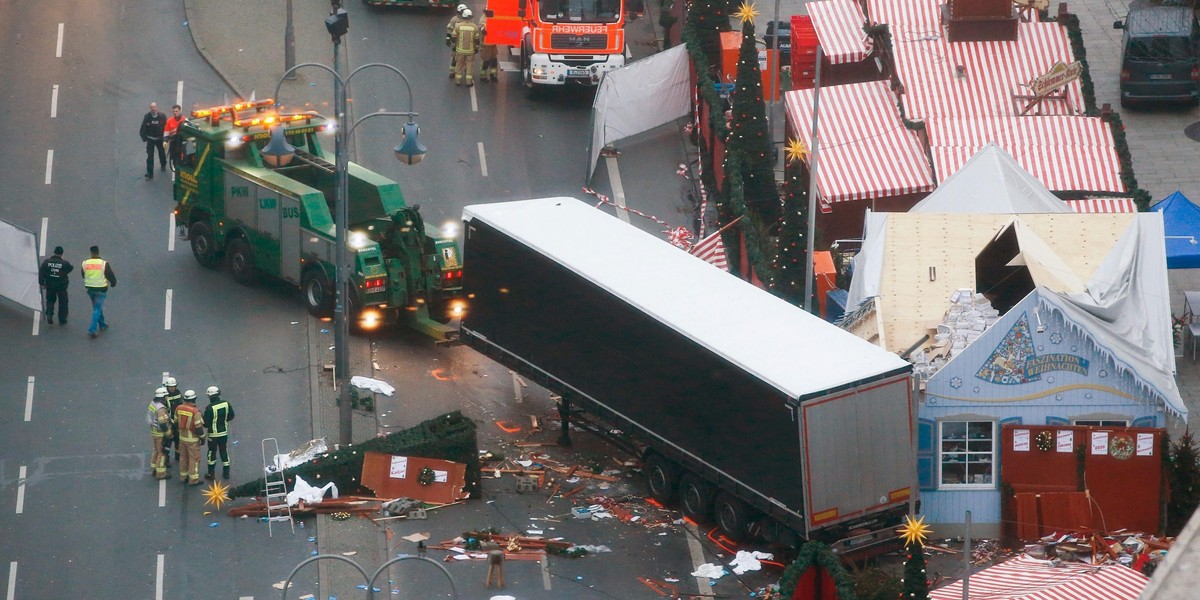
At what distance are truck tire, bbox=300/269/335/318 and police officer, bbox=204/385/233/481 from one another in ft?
17.2

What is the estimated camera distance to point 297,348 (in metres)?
34.7

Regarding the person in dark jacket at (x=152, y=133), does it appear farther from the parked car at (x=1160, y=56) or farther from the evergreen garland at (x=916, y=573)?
the evergreen garland at (x=916, y=573)

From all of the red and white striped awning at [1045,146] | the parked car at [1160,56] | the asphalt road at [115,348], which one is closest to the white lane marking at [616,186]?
the red and white striped awning at [1045,146]

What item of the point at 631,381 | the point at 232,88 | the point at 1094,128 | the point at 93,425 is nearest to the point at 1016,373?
the point at 631,381

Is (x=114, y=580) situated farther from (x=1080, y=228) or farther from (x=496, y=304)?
(x=1080, y=228)

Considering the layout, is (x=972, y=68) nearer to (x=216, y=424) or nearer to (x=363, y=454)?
(x=363, y=454)

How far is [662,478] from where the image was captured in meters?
29.6

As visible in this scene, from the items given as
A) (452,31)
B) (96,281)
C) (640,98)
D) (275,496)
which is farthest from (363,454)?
(452,31)

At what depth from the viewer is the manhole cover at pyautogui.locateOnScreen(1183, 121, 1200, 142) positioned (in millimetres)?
43719

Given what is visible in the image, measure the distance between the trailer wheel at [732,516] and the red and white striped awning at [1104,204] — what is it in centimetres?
1233

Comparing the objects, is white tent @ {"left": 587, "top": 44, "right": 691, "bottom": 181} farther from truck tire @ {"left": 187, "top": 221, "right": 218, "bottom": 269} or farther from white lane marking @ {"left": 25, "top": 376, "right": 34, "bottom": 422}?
white lane marking @ {"left": 25, "top": 376, "right": 34, "bottom": 422}

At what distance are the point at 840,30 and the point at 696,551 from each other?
19097 millimetres

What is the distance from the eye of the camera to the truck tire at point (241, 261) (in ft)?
119

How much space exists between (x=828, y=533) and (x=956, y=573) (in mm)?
2270
